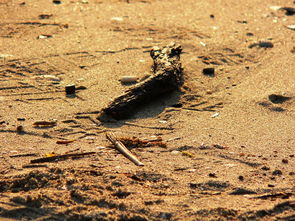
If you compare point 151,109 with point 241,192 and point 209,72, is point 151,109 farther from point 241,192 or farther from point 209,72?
point 241,192

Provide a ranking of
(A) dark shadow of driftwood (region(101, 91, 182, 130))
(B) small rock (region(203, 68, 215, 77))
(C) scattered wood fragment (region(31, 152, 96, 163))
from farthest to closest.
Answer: (B) small rock (region(203, 68, 215, 77)) < (A) dark shadow of driftwood (region(101, 91, 182, 130)) < (C) scattered wood fragment (region(31, 152, 96, 163))

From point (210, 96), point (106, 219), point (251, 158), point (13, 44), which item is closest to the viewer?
point (106, 219)

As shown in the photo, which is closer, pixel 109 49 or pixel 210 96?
pixel 210 96

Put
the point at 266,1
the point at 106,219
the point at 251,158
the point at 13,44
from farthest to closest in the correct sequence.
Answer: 1. the point at 266,1
2. the point at 13,44
3. the point at 251,158
4. the point at 106,219

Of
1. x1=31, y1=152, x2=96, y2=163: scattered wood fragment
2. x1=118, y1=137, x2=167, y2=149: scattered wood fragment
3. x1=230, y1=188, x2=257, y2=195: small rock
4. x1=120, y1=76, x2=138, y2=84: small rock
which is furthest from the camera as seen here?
x1=120, y1=76, x2=138, y2=84: small rock

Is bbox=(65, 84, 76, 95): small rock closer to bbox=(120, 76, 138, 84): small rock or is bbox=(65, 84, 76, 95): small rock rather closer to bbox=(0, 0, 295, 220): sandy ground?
bbox=(0, 0, 295, 220): sandy ground

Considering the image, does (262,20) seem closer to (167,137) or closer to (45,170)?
(167,137)

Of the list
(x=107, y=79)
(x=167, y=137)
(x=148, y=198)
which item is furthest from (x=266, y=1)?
(x=148, y=198)

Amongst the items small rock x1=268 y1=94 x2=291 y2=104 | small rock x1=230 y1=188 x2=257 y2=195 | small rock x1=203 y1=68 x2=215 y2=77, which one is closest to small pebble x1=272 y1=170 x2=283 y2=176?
small rock x1=230 y1=188 x2=257 y2=195
